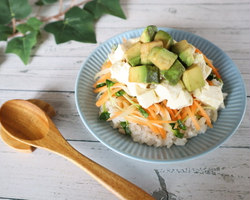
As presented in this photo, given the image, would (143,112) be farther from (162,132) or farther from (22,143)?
(22,143)

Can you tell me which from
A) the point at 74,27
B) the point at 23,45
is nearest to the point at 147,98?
the point at 74,27

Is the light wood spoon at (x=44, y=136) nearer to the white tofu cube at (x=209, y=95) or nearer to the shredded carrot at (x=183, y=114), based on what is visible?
the shredded carrot at (x=183, y=114)

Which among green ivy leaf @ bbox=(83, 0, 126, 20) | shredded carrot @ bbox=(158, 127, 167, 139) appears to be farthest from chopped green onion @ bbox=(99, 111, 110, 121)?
green ivy leaf @ bbox=(83, 0, 126, 20)

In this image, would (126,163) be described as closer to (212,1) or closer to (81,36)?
(81,36)

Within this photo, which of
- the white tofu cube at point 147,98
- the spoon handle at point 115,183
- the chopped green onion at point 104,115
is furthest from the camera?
the chopped green onion at point 104,115

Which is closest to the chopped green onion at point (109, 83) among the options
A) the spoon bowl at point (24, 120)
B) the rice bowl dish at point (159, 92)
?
the rice bowl dish at point (159, 92)

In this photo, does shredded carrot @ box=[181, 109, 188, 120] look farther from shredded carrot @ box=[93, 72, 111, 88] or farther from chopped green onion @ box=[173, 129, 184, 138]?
shredded carrot @ box=[93, 72, 111, 88]


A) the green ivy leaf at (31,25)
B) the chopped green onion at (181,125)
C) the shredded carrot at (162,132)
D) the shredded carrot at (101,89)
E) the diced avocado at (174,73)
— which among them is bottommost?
the shredded carrot at (162,132)
